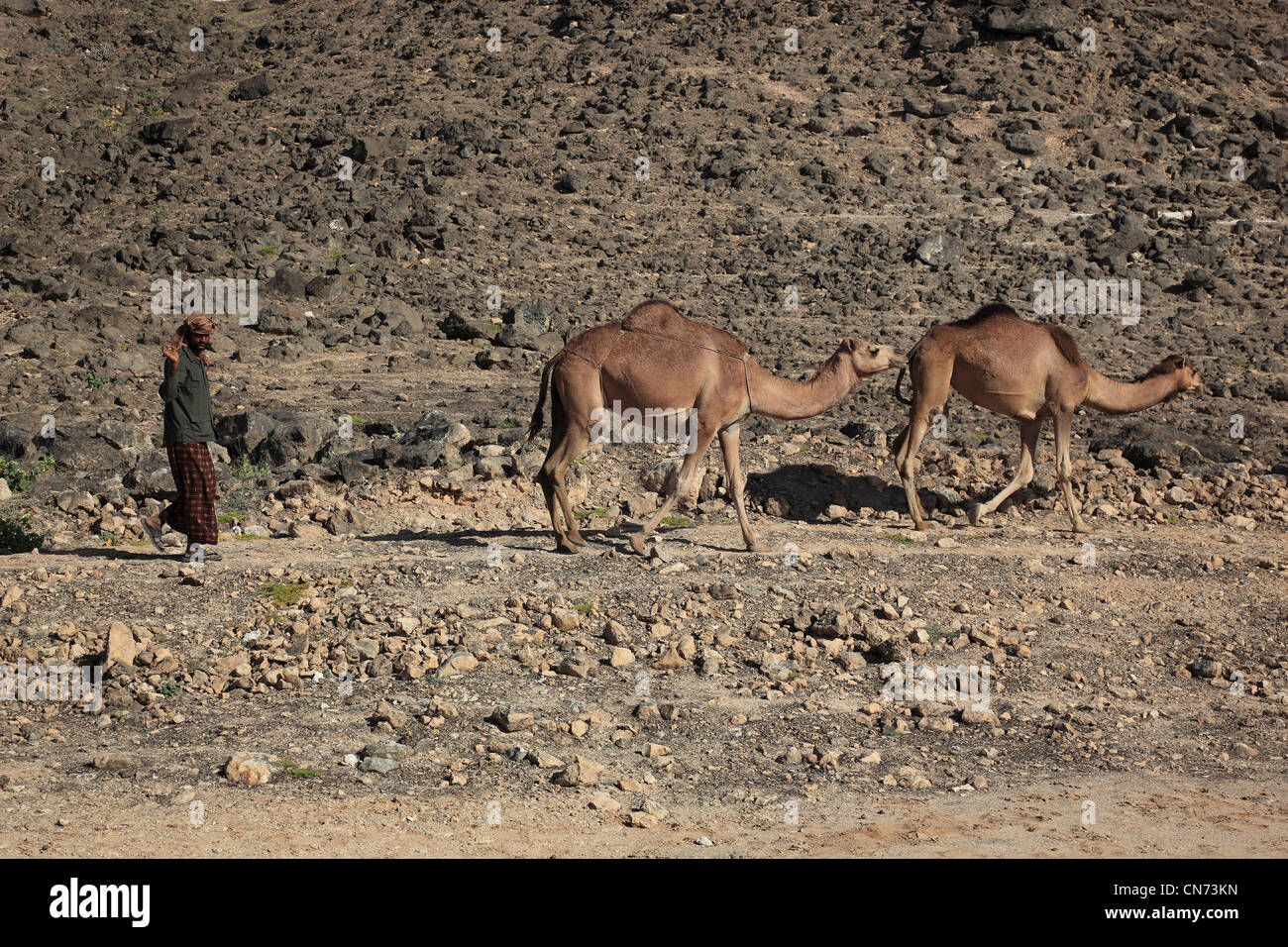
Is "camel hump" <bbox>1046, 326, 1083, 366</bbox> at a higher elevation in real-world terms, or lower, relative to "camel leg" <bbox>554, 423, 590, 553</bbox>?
higher

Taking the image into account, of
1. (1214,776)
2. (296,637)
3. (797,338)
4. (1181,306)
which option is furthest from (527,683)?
(1181,306)

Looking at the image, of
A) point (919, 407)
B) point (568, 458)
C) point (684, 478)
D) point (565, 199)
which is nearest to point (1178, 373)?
point (919, 407)

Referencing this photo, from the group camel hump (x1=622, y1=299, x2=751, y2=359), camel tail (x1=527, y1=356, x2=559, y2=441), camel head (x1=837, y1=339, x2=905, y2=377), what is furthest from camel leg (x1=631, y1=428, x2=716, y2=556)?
camel head (x1=837, y1=339, x2=905, y2=377)

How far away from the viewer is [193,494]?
12.0m

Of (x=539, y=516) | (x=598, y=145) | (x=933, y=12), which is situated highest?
(x=933, y=12)

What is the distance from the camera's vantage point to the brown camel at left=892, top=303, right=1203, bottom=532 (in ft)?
46.7

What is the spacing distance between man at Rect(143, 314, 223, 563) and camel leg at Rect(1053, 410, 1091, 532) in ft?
26.5

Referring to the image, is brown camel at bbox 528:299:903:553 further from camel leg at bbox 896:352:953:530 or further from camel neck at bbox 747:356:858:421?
camel leg at bbox 896:352:953:530

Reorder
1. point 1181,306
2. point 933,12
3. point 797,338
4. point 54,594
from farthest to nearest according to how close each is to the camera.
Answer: point 933,12 → point 1181,306 → point 797,338 → point 54,594

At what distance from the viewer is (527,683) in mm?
10344

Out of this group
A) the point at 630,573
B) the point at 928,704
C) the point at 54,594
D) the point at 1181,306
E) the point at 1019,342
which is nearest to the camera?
the point at 928,704

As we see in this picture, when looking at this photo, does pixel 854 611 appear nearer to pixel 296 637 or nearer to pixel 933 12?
pixel 296 637

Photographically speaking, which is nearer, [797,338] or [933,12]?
[797,338]

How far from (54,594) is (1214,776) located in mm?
8718
